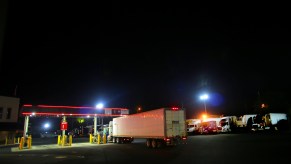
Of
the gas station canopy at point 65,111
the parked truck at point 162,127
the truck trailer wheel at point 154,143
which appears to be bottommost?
the truck trailer wheel at point 154,143

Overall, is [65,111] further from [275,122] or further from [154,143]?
[275,122]

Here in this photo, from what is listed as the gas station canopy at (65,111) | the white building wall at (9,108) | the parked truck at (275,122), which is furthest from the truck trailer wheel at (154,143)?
the white building wall at (9,108)

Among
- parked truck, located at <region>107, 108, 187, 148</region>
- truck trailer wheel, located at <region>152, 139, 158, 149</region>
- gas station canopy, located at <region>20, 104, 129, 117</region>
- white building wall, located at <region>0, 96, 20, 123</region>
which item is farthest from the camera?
white building wall, located at <region>0, 96, 20, 123</region>

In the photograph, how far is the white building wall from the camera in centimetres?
4369

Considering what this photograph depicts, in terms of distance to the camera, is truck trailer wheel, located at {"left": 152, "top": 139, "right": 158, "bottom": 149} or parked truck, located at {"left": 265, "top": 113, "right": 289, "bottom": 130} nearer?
truck trailer wheel, located at {"left": 152, "top": 139, "right": 158, "bottom": 149}

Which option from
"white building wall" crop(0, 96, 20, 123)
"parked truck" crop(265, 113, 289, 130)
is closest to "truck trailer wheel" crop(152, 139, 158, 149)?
"parked truck" crop(265, 113, 289, 130)

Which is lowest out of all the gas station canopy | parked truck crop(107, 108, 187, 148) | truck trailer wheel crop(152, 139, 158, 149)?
truck trailer wheel crop(152, 139, 158, 149)

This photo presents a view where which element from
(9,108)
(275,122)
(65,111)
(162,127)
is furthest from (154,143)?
(9,108)

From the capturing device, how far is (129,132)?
3020 cm

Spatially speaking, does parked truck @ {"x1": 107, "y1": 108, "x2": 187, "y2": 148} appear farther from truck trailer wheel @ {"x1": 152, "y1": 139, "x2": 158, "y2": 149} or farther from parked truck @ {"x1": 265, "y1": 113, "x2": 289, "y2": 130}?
parked truck @ {"x1": 265, "y1": 113, "x2": 289, "y2": 130}

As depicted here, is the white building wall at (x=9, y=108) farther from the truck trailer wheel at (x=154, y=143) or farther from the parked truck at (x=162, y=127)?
the truck trailer wheel at (x=154, y=143)

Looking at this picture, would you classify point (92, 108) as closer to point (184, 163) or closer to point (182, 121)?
point (182, 121)

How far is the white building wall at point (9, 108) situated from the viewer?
43.7 meters

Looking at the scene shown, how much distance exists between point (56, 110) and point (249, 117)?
31.8 m
